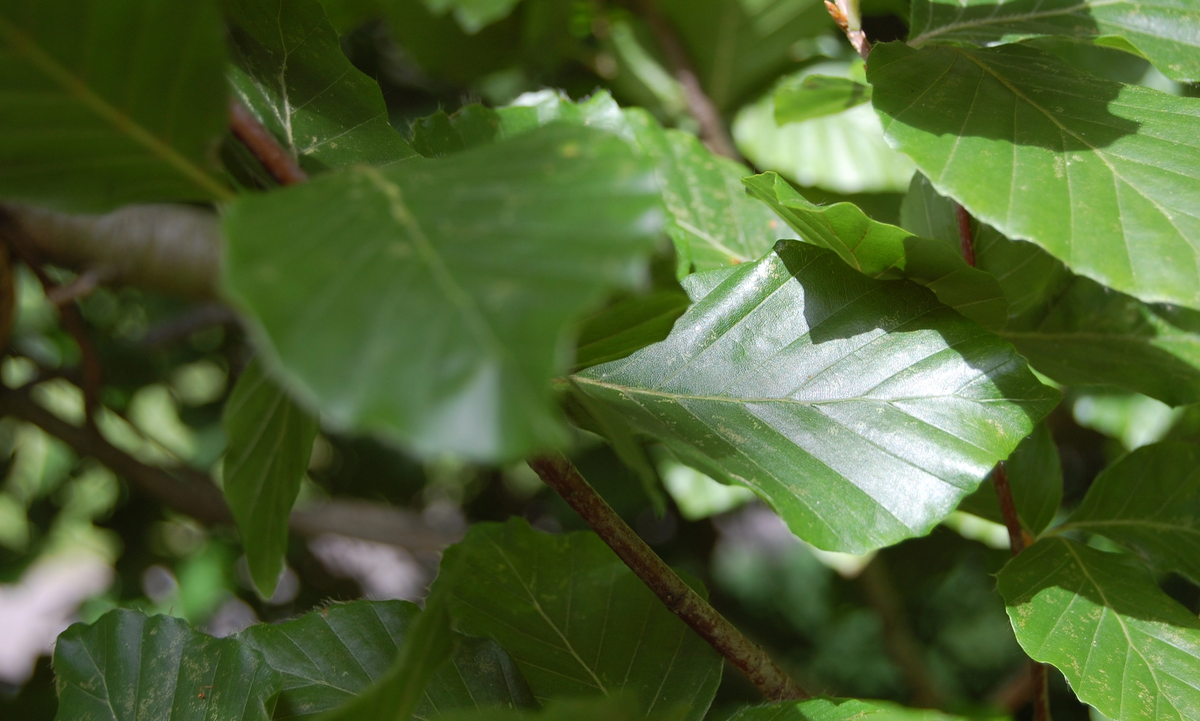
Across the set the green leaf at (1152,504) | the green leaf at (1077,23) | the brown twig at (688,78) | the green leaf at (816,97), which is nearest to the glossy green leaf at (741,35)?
the brown twig at (688,78)

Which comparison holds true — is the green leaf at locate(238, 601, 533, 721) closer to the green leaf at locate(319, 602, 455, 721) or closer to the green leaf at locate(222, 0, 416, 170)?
the green leaf at locate(319, 602, 455, 721)

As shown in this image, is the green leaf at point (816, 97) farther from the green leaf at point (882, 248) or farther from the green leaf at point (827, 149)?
the green leaf at point (827, 149)

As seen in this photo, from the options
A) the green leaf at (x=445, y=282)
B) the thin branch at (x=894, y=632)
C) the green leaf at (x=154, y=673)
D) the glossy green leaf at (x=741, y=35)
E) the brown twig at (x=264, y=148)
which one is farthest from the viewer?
the thin branch at (x=894, y=632)

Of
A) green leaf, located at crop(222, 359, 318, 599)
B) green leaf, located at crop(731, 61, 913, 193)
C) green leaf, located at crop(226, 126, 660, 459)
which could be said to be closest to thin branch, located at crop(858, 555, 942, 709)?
green leaf, located at crop(731, 61, 913, 193)

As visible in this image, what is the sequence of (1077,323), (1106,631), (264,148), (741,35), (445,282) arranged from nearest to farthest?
(445,282) → (264,148) → (1106,631) → (1077,323) → (741,35)

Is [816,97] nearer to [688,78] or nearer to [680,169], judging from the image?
[680,169]

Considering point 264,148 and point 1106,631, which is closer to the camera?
point 264,148

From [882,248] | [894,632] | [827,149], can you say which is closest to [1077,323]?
[882,248]
